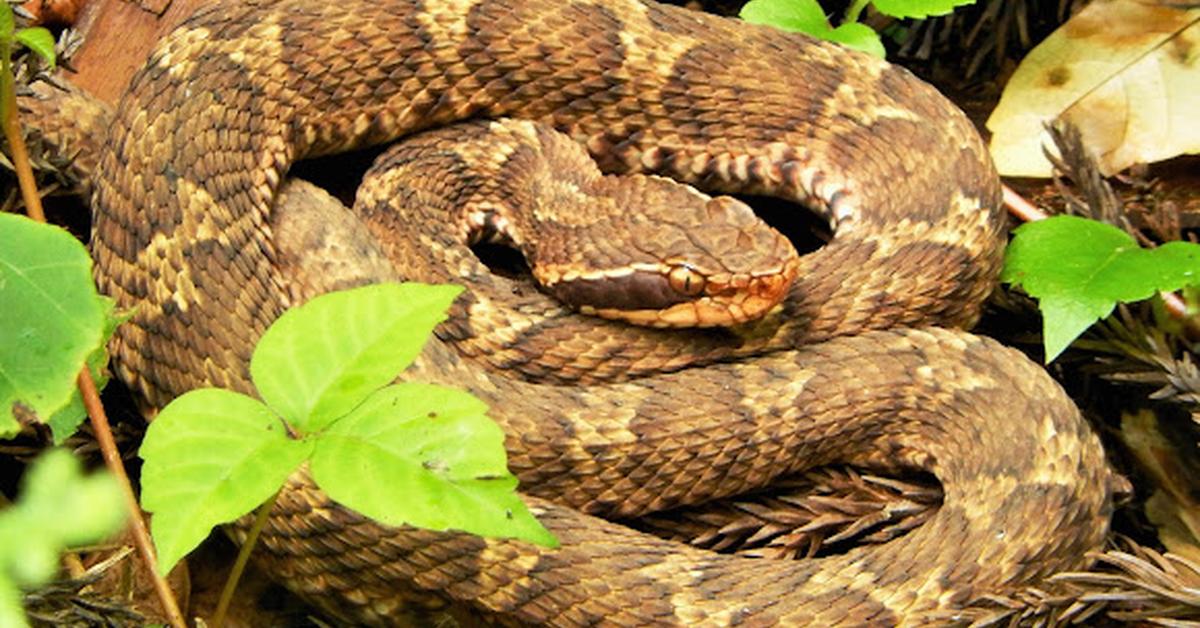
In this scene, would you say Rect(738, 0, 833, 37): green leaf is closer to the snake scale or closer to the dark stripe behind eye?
the snake scale

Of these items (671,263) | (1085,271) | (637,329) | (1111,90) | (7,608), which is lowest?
(637,329)

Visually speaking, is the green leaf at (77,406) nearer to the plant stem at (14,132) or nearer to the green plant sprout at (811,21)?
the plant stem at (14,132)

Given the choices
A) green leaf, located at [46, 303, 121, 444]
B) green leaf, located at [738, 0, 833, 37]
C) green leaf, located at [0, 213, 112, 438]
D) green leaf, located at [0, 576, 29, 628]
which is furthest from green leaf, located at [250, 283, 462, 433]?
green leaf, located at [738, 0, 833, 37]

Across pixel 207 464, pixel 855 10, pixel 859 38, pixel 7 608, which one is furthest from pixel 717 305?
pixel 7 608

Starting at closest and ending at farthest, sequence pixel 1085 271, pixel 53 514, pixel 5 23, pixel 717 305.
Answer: pixel 53 514 < pixel 5 23 < pixel 1085 271 < pixel 717 305

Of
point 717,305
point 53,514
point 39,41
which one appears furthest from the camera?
point 717,305

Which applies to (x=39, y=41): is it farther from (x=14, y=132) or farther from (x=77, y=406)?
(x=77, y=406)
